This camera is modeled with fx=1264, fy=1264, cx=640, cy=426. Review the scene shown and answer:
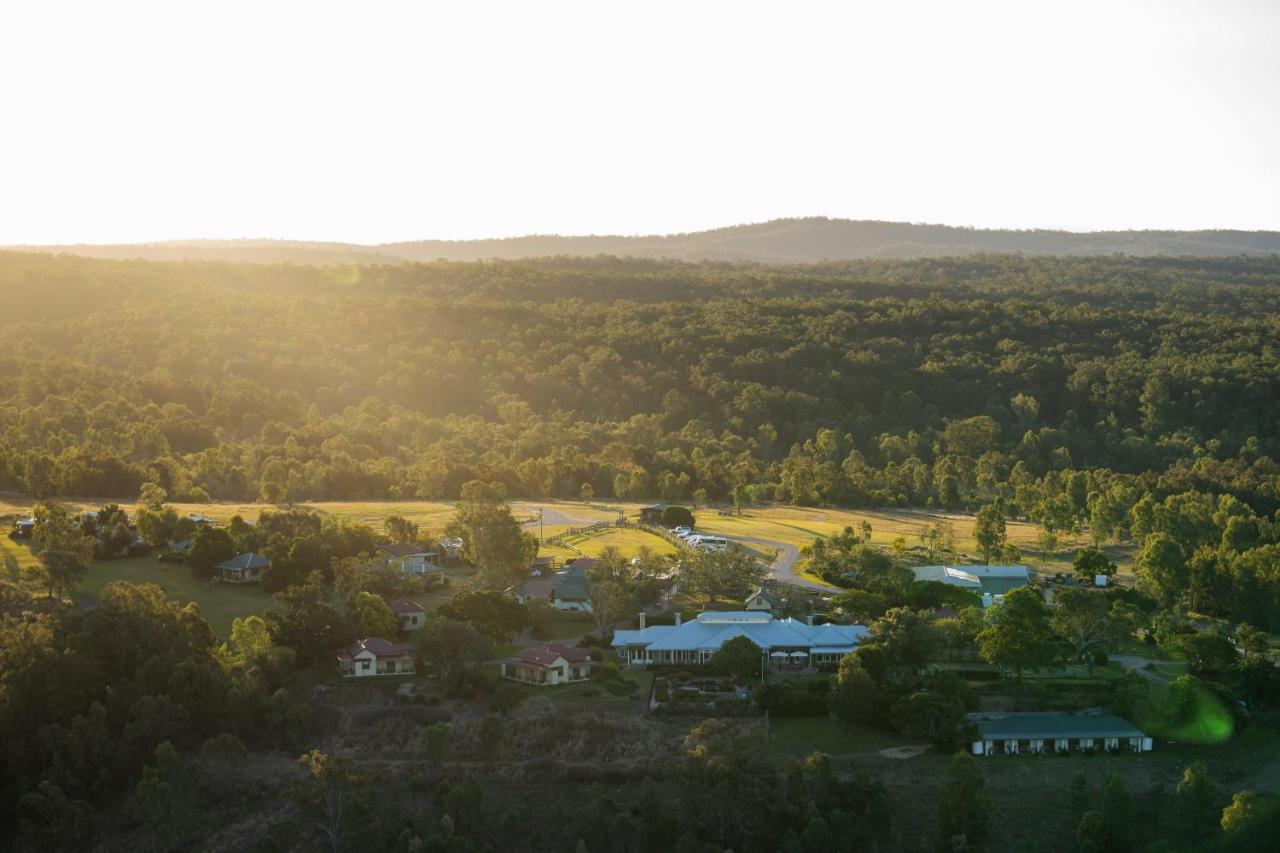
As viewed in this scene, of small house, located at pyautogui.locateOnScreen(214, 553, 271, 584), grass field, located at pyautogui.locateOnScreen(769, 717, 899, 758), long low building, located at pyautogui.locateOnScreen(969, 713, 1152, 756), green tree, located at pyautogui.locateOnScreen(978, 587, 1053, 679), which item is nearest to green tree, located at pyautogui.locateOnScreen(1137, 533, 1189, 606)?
green tree, located at pyautogui.locateOnScreen(978, 587, 1053, 679)

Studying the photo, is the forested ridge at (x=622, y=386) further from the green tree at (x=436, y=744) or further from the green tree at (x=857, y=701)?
the green tree at (x=857, y=701)

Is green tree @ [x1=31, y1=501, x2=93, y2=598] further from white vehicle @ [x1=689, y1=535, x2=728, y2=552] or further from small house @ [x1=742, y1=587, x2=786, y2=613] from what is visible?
white vehicle @ [x1=689, y1=535, x2=728, y2=552]

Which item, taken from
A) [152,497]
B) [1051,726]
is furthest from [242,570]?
[1051,726]

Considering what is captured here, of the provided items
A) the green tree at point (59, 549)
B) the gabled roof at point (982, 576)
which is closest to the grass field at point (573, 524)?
the green tree at point (59, 549)

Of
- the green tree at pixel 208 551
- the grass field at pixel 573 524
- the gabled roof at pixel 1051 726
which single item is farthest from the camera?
the green tree at pixel 208 551

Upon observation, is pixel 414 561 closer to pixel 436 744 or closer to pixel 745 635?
pixel 745 635

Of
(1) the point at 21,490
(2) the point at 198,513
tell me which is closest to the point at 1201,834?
(2) the point at 198,513

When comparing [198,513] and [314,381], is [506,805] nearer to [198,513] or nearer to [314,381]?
[198,513]
